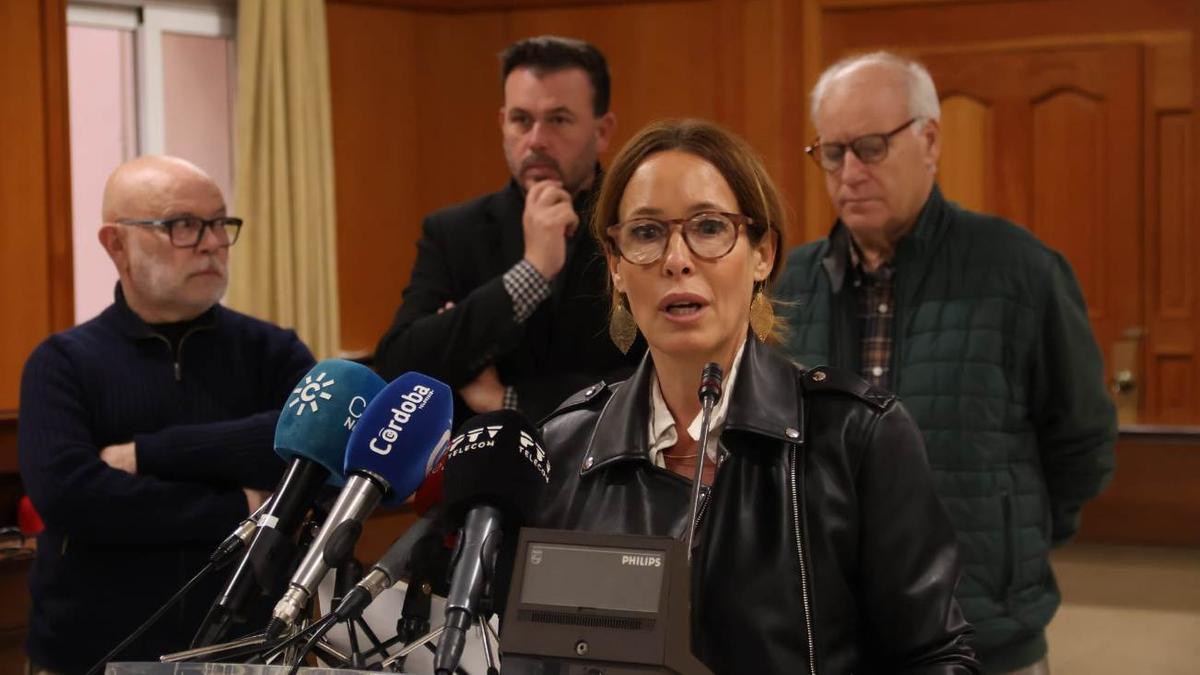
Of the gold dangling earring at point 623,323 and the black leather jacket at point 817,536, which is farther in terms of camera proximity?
the gold dangling earring at point 623,323

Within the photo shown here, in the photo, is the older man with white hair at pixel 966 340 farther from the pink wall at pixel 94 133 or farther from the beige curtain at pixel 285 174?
the pink wall at pixel 94 133

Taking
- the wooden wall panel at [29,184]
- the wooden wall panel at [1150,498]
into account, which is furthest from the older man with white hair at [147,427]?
the wooden wall panel at [29,184]

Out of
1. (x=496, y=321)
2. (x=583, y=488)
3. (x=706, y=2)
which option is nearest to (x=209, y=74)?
(x=706, y=2)

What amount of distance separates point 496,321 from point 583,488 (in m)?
0.83

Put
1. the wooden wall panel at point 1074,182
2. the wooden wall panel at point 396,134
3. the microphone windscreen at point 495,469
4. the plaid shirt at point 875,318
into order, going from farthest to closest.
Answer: the wooden wall panel at point 396,134 < the wooden wall panel at point 1074,182 < the plaid shirt at point 875,318 < the microphone windscreen at point 495,469

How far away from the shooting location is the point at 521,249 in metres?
2.64

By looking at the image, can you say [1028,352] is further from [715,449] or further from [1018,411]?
[715,449]

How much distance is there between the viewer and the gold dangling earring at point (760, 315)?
1.76 m

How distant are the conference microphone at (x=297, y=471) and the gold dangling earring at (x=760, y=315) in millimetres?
495

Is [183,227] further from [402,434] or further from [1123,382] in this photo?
[1123,382]

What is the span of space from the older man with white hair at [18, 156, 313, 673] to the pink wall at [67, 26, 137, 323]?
9.63ft

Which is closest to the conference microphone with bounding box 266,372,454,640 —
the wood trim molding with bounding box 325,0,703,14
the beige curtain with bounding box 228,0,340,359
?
the beige curtain with bounding box 228,0,340,359

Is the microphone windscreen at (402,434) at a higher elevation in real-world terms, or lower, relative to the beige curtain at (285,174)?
Result: lower

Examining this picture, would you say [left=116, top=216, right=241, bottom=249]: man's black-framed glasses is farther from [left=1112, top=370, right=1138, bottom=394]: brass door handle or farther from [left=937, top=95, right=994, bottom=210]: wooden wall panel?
[left=1112, top=370, right=1138, bottom=394]: brass door handle
